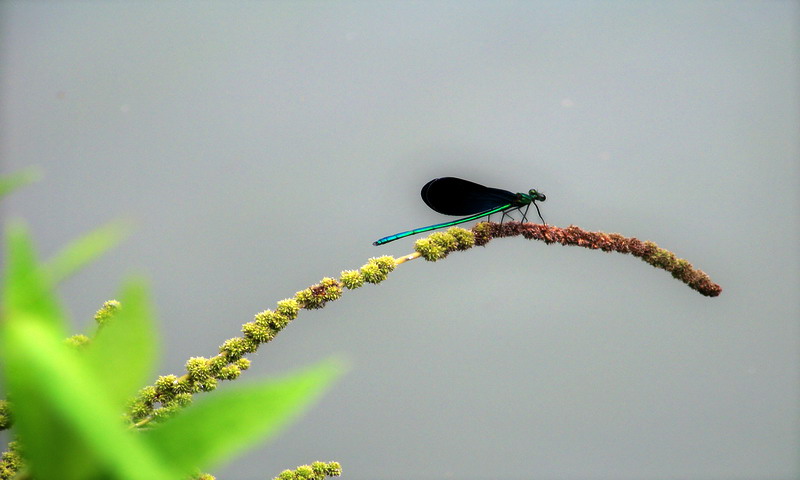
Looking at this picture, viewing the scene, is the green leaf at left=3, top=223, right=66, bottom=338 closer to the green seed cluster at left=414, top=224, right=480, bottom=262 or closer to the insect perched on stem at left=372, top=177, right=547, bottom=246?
the green seed cluster at left=414, top=224, right=480, bottom=262

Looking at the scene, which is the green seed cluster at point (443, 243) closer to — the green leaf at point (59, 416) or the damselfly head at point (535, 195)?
the damselfly head at point (535, 195)

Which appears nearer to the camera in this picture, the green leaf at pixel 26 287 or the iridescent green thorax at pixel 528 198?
the green leaf at pixel 26 287

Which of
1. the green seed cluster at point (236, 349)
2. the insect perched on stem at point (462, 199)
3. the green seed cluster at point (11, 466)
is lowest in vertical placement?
the green seed cluster at point (11, 466)

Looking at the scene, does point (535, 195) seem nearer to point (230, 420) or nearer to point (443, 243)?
point (443, 243)

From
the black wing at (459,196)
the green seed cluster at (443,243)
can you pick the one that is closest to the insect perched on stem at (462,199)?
the black wing at (459,196)

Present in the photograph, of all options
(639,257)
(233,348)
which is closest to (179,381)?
(233,348)

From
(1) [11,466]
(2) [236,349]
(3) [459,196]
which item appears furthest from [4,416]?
(3) [459,196]

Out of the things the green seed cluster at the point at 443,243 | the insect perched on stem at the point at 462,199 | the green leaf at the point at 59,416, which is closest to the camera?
the green leaf at the point at 59,416

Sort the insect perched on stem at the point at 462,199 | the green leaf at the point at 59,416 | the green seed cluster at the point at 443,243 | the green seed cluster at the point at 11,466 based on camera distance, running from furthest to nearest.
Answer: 1. the insect perched on stem at the point at 462,199
2. the green seed cluster at the point at 443,243
3. the green seed cluster at the point at 11,466
4. the green leaf at the point at 59,416

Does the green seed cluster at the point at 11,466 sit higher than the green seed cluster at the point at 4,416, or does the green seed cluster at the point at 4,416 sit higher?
the green seed cluster at the point at 4,416
